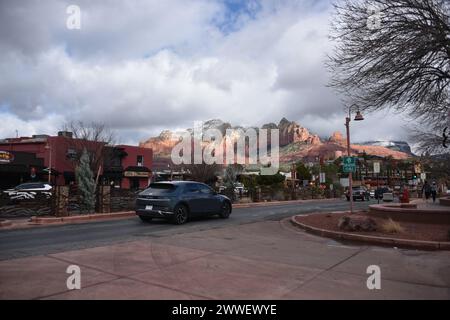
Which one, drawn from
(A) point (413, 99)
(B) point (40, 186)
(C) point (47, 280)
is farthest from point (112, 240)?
(B) point (40, 186)

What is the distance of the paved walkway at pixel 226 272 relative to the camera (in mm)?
5574

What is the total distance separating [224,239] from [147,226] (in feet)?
12.5

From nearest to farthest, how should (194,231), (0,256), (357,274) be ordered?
(357,274) < (0,256) < (194,231)

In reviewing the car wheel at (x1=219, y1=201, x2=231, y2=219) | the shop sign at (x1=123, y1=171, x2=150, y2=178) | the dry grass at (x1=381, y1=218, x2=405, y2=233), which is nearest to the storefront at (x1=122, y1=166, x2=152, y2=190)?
the shop sign at (x1=123, y1=171, x2=150, y2=178)

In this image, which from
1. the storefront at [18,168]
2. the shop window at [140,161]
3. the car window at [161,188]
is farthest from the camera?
the shop window at [140,161]

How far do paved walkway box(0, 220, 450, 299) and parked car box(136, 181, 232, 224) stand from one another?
12.6 feet

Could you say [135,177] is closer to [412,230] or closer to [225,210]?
[225,210]

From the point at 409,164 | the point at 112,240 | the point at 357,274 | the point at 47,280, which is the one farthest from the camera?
the point at 409,164

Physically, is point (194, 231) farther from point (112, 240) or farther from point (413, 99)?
point (413, 99)

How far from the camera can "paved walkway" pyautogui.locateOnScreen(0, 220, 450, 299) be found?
5.57 metres

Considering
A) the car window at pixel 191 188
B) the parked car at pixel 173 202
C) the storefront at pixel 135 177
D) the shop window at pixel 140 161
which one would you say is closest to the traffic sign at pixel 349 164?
the parked car at pixel 173 202

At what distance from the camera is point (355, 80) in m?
13.0

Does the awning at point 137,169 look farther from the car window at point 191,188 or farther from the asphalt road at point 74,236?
the asphalt road at point 74,236

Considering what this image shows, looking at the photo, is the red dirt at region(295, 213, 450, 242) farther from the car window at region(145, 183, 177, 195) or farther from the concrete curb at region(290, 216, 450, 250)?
the car window at region(145, 183, 177, 195)
